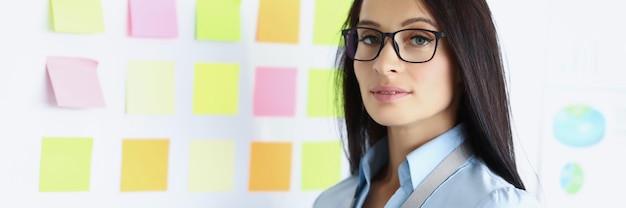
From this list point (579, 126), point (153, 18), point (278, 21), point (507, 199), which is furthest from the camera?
point (579, 126)

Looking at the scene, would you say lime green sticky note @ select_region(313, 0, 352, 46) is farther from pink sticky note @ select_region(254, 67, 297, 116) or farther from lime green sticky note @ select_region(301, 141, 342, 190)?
lime green sticky note @ select_region(301, 141, 342, 190)

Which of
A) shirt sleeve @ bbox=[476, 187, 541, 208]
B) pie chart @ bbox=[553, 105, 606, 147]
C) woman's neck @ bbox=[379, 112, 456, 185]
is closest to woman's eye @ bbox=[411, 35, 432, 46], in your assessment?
woman's neck @ bbox=[379, 112, 456, 185]

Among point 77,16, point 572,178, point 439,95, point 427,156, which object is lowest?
point 572,178

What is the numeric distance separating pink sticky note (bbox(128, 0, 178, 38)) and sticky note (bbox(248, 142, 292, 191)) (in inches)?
10.7

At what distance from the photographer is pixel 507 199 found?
48.9 inches

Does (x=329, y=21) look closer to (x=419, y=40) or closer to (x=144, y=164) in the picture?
(x=419, y=40)

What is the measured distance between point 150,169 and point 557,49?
90 centimetres

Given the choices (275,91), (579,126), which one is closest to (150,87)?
(275,91)

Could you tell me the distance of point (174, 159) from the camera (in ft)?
5.01

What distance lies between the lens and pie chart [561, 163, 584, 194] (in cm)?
183

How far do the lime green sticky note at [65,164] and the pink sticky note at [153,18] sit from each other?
8.4 inches

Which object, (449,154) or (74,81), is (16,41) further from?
(449,154)

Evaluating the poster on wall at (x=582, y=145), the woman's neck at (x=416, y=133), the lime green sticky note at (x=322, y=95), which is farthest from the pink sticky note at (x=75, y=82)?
the poster on wall at (x=582, y=145)

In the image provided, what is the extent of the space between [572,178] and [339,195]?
0.59m
